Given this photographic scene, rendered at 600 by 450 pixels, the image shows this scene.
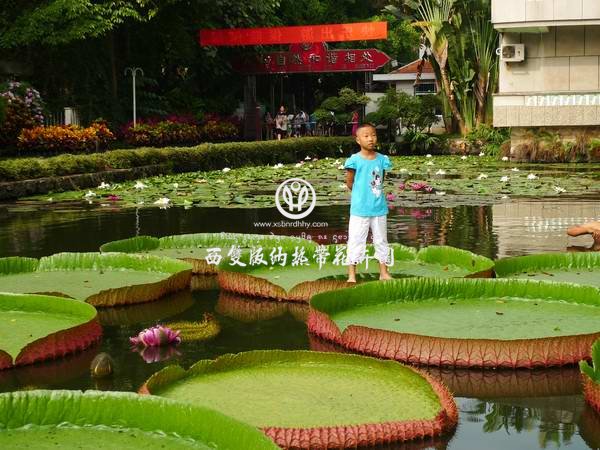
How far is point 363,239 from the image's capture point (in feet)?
24.3

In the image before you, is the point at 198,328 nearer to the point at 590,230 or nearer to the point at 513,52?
the point at 590,230

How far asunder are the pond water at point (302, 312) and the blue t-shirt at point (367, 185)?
0.92 m

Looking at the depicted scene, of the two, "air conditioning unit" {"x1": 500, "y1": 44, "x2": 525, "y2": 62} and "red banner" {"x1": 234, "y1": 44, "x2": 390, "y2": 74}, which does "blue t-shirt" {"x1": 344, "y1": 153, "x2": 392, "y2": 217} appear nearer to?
"air conditioning unit" {"x1": 500, "y1": 44, "x2": 525, "y2": 62}

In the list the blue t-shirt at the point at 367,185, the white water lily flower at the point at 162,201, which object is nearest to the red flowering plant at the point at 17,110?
the white water lily flower at the point at 162,201

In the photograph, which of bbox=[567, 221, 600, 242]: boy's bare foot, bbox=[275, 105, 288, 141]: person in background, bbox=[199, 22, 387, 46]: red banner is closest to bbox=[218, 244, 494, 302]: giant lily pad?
bbox=[567, 221, 600, 242]: boy's bare foot

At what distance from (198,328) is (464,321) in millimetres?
1643

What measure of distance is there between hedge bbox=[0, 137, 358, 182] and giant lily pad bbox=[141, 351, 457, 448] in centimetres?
1264

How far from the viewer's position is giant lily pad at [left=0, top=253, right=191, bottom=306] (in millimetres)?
7102

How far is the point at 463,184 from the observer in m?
17.5

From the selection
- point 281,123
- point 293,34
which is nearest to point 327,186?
point 293,34

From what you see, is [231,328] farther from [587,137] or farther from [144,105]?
[144,105]

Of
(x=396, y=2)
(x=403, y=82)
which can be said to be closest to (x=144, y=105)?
(x=396, y=2)

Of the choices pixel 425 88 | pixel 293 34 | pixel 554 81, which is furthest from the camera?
pixel 425 88

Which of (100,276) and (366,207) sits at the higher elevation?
(366,207)
